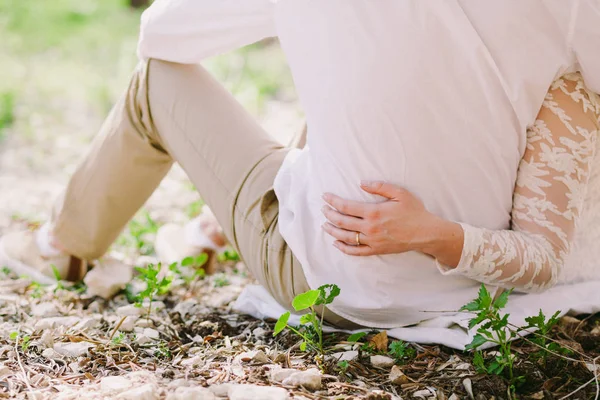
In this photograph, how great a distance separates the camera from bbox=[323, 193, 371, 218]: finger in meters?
1.73

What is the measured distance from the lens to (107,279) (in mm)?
2572

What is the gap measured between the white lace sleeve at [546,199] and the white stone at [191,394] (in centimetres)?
61

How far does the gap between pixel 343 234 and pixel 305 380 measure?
338mm

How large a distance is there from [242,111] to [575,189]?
94 centimetres

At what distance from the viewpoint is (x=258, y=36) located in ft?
6.39

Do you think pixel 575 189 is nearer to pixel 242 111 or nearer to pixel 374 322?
pixel 374 322

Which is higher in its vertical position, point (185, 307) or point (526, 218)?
point (526, 218)

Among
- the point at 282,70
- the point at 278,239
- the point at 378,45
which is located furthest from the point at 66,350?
the point at 282,70

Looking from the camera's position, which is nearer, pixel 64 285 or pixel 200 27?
pixel 200 27

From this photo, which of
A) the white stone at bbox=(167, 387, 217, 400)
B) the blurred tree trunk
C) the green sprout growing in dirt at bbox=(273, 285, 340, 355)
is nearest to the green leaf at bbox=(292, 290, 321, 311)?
the green sprout growing in dirt at bbox=(273, 285, 340, 355)

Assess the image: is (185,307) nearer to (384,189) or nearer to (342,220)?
(342,220)

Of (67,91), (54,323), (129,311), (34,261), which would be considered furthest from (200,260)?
(67,91)

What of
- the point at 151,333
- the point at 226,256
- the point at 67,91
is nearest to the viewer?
the point at 151,333

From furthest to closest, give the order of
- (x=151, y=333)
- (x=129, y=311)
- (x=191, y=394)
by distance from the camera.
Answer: (x=129, y=311)
(x=151, y=333)
(x=191, y=394)
